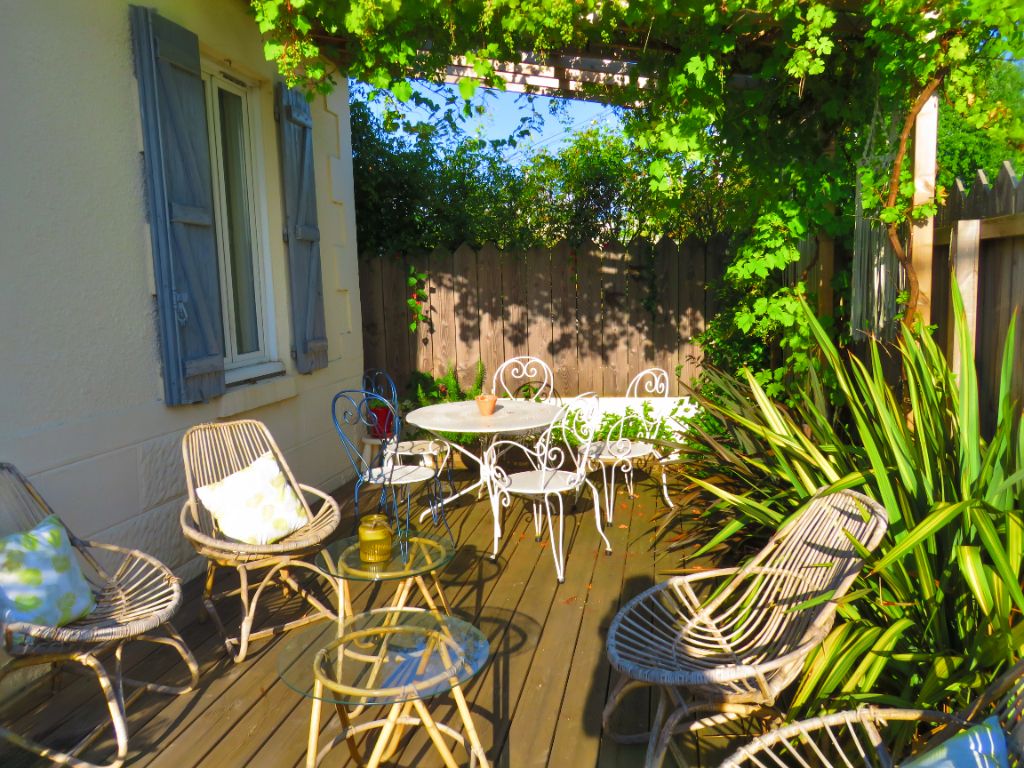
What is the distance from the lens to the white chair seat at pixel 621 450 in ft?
14.5

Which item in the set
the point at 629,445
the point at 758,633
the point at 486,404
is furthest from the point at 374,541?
the point at 629,445

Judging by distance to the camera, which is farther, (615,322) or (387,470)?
(615,322)

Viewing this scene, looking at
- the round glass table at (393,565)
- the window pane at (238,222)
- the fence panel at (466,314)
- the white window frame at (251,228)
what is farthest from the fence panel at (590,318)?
the round glass table at (393,565)

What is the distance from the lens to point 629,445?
179 inches

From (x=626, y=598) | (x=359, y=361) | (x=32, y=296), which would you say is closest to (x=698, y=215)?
(x=359, y=361)

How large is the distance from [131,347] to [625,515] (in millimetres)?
2811

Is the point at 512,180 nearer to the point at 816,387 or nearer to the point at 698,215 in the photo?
the point at 698,215

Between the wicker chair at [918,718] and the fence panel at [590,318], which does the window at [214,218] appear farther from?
the wicker chair at [918,718]

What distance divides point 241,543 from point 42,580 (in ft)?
2.55

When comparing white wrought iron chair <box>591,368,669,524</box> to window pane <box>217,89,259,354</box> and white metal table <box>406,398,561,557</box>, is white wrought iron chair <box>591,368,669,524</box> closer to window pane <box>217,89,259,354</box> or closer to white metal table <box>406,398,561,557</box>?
white metal table <box>406,398,561,557</box>

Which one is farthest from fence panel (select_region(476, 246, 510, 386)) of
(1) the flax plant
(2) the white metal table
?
(1) the flax plant

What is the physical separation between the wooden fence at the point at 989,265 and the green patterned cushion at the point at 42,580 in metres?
3.11

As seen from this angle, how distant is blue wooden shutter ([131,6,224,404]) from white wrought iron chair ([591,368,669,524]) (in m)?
2.06

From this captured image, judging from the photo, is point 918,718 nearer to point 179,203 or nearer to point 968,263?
point 968,263
